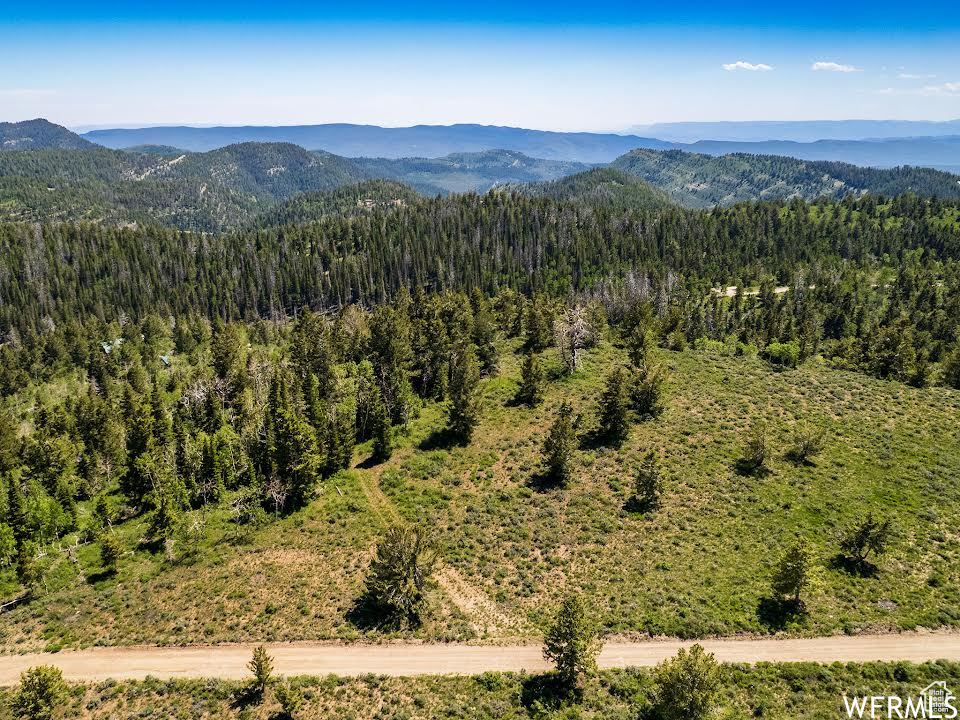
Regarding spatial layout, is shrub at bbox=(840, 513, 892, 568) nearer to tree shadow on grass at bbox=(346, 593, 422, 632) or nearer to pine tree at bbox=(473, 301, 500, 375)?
tree shadow on grass at bbox=(346, 593, 422, 632)

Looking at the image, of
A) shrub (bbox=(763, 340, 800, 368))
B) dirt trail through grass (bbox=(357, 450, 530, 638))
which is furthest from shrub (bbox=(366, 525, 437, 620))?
shrub (bbox=(763, 340, 800, 368))

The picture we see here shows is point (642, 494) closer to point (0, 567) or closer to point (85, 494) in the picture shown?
point (0, 567)

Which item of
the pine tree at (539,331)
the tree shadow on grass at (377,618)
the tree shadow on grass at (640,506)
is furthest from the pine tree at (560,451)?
the pine tree at (539,331)

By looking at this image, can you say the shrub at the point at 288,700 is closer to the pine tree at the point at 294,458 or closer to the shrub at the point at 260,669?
the shrub at the point at 260,669

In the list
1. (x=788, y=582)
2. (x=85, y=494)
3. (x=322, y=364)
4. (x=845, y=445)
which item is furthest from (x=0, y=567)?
(x=845, y=445)

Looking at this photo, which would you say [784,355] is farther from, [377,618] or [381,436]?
[377,618]
